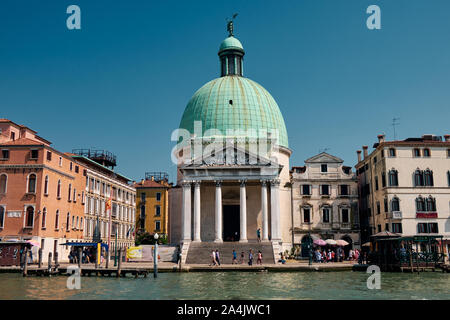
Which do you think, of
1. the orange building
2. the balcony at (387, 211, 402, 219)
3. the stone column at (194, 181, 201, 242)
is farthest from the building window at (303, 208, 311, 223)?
the orange building

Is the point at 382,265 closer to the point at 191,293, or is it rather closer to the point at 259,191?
the point at 259,191

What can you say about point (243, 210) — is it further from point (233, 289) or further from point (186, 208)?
point (233, 289)

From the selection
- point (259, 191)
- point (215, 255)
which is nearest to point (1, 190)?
point (215, 255)

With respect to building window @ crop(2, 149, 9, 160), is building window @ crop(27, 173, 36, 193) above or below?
below

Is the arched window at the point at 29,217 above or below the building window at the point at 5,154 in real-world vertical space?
below

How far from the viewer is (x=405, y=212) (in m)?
45.6

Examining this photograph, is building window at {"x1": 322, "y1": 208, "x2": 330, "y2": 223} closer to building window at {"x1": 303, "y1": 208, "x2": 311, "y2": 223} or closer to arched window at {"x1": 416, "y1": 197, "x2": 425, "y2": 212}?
building window at {"x1": 303, "y1": 208, "x2": 311, "y2": 223}

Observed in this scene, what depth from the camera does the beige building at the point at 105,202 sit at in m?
52.3

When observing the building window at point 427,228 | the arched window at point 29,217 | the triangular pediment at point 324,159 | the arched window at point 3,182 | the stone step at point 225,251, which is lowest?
the stone step at point 225,251

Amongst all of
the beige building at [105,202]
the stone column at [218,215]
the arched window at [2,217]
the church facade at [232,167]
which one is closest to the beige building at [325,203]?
the church facade at [232,167]

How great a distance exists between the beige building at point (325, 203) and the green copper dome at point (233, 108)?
4830mm

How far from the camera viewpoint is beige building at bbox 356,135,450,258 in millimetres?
45438

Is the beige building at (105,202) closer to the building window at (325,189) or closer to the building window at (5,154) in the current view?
the building window at (5,154)

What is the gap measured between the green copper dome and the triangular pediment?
3488 millimetres
